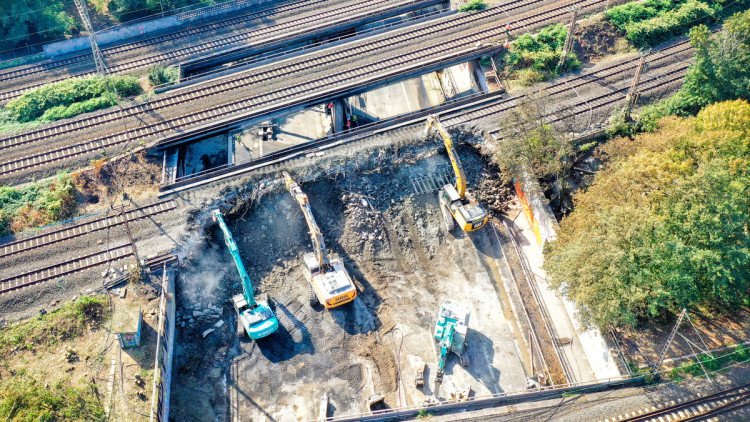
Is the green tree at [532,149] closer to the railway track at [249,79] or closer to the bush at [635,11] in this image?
the railway track at [249,79]

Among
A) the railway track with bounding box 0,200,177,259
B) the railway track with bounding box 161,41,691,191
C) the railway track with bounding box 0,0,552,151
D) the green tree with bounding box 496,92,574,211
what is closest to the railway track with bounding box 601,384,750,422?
the green tree with bounding box 496,92,574,211

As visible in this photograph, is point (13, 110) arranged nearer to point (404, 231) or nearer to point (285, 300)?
point (285, 300)

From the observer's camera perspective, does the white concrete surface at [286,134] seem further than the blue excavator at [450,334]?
Yes

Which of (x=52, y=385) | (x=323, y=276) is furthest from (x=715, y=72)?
(x=52, y=385)

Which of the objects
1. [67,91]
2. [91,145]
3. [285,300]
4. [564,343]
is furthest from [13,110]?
[564,343]

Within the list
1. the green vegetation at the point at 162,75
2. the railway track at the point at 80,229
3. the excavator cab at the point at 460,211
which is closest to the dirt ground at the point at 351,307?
the excavator cab at the point at 460,211

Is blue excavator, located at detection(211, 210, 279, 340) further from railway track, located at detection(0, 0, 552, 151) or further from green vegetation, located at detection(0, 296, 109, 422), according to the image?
railway track, located at detection(0, 0, 552, 151)
